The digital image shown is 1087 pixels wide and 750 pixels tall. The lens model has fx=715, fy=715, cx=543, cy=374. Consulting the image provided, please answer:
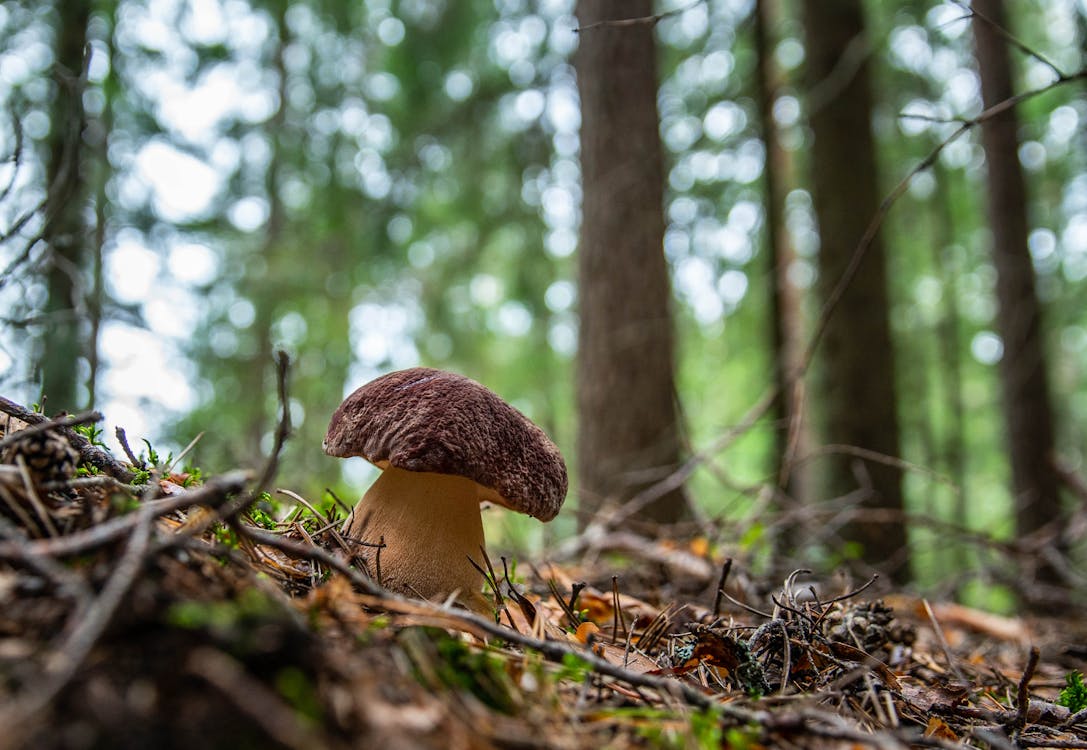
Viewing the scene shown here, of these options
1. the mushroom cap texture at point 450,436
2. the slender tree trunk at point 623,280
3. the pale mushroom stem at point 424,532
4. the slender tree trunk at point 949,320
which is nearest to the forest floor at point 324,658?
the pale mushroom stem at point 424,532

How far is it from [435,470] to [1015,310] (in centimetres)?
777

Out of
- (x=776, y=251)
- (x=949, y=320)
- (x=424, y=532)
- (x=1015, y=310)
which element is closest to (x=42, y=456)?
(x=424, y=532)

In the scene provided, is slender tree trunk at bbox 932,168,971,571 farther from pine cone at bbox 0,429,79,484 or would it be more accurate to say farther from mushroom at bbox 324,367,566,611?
pine cone at bbox 0,429,79,484

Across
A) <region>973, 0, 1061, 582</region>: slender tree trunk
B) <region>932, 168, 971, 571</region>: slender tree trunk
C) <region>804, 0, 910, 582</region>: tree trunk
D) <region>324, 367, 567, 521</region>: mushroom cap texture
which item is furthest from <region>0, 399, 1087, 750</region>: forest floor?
<region>932, 168, 971, 571</region>: slender tree trunk

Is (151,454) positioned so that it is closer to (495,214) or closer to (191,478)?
(191,478)

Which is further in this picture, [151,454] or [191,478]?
[191,478]

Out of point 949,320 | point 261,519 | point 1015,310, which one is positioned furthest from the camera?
point 949,320

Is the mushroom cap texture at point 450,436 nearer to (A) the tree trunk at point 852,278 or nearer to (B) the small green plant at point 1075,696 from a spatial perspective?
(B) the small green plant at point 1075,696

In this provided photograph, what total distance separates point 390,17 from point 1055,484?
8788 millimetres

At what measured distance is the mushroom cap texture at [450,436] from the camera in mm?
1702

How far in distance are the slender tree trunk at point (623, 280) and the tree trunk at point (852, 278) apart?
1.68 meters

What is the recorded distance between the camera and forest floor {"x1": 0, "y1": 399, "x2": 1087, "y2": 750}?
86 centimetres

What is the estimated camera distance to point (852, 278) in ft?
17.9

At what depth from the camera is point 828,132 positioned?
20.2ft
